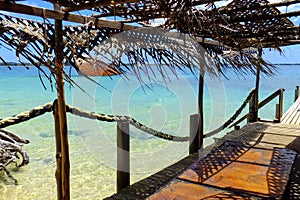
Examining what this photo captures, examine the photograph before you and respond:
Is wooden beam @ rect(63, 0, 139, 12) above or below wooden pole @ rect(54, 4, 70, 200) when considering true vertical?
above

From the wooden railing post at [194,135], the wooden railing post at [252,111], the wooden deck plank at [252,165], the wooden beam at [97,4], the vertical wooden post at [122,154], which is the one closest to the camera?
the wooden beam at [97,4]

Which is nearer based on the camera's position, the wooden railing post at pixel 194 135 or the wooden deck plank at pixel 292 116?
the wooden railing post at pixel 194 135

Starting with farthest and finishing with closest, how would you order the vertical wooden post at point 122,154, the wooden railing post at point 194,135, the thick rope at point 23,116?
the wooden railing post at point 194,135
the vertical wooden post at point 122,154
the thick rope at point 23,116

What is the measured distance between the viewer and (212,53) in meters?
4.54

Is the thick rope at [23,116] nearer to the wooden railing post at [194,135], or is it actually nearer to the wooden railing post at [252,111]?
the wooden railing post at [194,135]

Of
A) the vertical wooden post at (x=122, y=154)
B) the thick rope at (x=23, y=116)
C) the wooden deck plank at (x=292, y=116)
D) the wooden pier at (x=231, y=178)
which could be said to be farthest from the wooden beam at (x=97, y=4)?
the wooden deck plank at (x=292, y=116)

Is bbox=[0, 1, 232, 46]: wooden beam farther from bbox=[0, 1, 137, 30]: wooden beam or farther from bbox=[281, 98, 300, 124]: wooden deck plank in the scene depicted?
bbox=[281, 98, 300, 124]: wooden deck plank

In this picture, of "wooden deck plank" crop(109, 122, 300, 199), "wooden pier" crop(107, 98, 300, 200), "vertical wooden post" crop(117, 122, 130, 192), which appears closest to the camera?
"wooden pier" crop(107, 98, 300, 200)

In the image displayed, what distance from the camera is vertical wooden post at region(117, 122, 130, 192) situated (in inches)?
129

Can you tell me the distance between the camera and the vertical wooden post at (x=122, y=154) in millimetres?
3281

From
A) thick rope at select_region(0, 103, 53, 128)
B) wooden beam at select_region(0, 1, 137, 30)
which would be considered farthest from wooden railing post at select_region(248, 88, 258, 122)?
thick rope at select_region(0, 103, 53, 128)

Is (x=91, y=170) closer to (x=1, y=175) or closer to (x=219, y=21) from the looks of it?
(x=1, y=175)

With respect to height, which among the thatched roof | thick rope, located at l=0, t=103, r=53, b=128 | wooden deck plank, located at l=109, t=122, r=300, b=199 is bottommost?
wooden deck plank, located at l=109, t=122, r=300, b=199

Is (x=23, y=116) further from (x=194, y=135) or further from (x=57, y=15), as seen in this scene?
(x=194, y=135)
